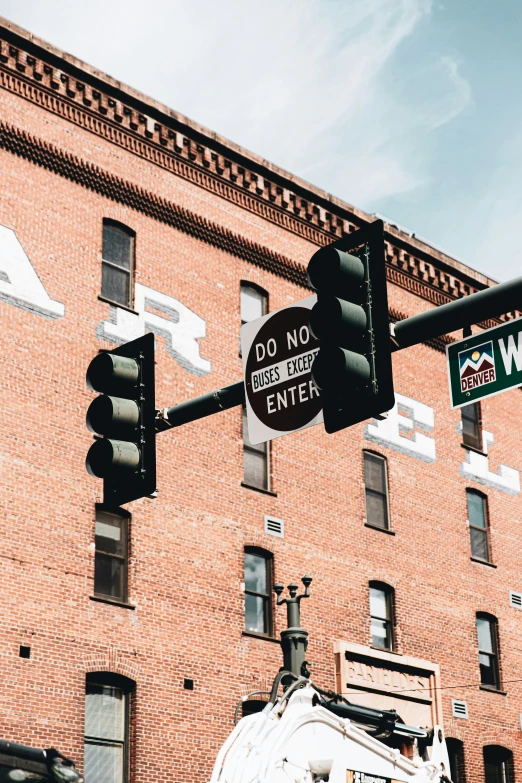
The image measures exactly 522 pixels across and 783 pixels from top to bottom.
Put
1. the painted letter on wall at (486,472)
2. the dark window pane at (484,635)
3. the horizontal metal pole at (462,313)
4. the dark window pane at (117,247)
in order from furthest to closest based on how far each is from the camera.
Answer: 1. the painted letter on wall at (486,472)
2. the dark window pane at (484,635)
3. the dark window pane at (117,247)
4. the horizontal metal pole at (462,313)

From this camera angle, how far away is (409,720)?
28.9m

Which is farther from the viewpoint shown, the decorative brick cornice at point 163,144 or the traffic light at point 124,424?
the decorative brick cornice at point 163,144

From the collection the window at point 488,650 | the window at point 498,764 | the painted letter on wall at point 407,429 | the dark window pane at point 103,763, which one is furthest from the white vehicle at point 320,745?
the window at point 488,650

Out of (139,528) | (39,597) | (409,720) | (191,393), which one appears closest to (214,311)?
(191,393)

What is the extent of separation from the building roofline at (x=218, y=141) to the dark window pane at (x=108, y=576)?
10325 mm

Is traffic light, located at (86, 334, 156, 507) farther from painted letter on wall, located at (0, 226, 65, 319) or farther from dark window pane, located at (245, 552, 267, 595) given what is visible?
dark window pane, located at (245, 552, 267, 595)

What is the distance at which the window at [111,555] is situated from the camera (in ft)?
78.6

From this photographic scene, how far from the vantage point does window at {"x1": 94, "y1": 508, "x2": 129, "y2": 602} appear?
78.6 ft

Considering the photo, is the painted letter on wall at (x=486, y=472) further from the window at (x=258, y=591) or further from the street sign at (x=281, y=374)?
the street sign at (x=281, y=374)

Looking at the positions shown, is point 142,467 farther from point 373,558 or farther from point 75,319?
point 373,558

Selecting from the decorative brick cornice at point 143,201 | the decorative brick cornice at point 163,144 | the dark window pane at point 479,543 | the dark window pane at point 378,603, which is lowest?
the dark window pane at point 378,603

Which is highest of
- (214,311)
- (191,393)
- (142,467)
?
(214,311)

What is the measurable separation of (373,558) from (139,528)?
7.27 metres

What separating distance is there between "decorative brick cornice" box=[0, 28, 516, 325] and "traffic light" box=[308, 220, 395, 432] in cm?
1913
